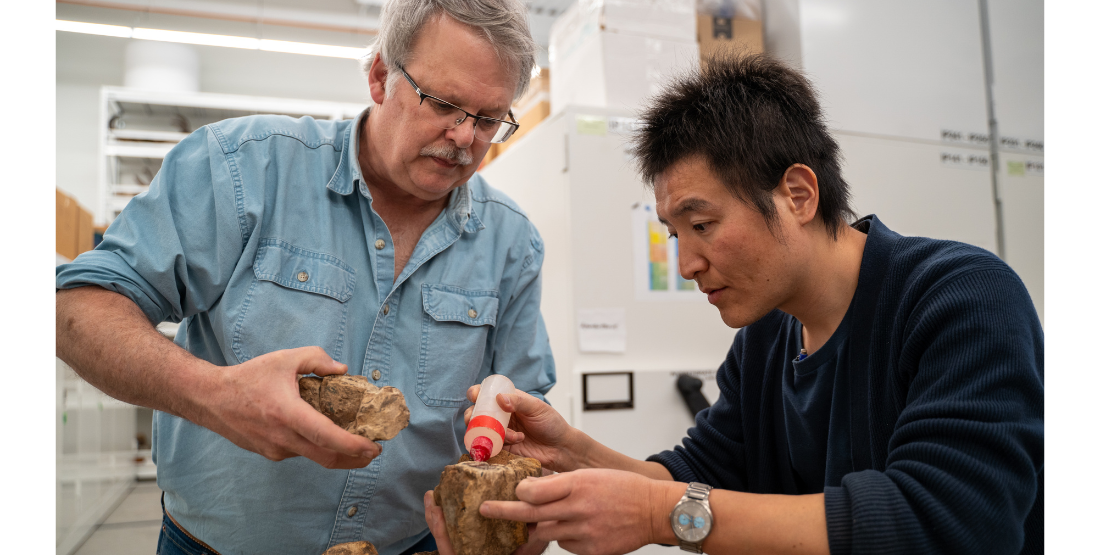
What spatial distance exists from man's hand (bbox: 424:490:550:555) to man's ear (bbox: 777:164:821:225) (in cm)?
69

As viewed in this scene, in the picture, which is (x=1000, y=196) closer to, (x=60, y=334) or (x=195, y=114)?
(x=60, y=334)

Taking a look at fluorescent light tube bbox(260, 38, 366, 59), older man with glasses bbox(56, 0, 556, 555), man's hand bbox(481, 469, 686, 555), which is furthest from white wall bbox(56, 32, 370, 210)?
man's hand bbox(481, 469, 686, 555)

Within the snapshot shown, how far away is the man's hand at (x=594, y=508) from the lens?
0.92m

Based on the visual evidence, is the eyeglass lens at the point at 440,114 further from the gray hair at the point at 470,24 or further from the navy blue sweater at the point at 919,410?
the navy blue sweater at the point at 919,410

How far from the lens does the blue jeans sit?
124 centimetres

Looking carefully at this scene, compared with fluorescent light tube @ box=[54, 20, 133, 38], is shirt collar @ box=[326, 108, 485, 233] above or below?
below

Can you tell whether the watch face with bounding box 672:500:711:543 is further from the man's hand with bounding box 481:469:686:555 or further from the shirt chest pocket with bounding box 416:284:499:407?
the shirt chest pocket with bounding box 416:284:499:407

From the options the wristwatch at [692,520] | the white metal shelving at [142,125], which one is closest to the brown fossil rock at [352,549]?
the wristwatch at [692,520]

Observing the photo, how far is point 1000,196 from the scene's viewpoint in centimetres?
284

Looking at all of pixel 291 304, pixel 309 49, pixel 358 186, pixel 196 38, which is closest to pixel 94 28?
pixel 196 38

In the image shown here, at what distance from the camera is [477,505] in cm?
94

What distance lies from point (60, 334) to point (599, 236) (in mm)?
1590

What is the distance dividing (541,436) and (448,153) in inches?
23.3
